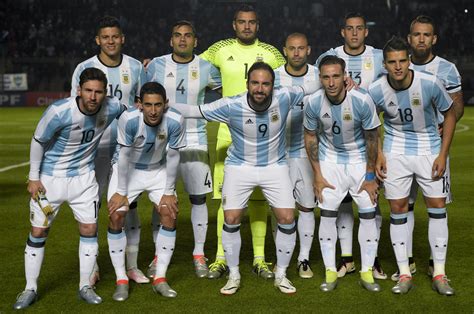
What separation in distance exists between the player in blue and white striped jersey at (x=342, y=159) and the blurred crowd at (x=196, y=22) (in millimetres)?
27866

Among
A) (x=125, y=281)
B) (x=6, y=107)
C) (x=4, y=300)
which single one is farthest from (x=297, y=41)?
(x=6, y=107)

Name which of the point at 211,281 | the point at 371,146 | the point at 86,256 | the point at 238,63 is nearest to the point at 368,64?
the point at 371,146

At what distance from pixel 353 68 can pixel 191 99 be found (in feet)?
5.07

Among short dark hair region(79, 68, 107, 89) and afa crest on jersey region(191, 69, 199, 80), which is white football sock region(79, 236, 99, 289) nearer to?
short dark hair region(79, 68, 107, 89)

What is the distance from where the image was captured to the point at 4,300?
6359 millimetres

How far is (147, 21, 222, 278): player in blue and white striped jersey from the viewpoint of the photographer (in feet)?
24.5

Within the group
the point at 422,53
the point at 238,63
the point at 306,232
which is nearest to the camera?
the point at 422,53

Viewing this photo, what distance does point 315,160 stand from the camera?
265 inches

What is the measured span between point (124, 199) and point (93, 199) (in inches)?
10.6

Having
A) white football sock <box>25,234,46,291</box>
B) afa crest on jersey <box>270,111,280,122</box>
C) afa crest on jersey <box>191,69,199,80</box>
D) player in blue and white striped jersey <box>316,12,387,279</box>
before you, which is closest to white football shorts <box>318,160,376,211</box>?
player in blue and white striped jersey <box>316,12,387,279</box>

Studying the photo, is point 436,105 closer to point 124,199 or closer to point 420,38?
point 420,38

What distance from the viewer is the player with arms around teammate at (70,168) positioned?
20.0ft

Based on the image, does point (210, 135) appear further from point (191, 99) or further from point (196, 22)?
point (196, 22)

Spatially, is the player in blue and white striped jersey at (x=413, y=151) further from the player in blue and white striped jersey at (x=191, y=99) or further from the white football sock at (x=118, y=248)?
the white football sock at (x=118, y=248)
